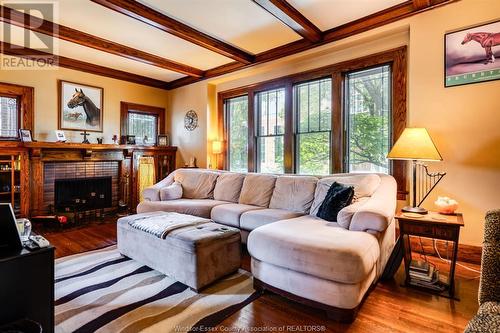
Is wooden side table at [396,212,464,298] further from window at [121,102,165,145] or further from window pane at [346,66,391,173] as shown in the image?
window at [121,102,165,145]

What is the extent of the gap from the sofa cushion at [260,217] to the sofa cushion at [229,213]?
0.28ft

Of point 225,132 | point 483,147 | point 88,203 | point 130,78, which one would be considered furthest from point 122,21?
point 483,147

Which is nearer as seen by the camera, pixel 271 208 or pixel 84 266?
pixel 84 266

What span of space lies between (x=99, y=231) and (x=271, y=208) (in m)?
2.62

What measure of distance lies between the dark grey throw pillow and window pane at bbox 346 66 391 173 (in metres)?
1.11

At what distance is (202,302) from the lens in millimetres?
1983

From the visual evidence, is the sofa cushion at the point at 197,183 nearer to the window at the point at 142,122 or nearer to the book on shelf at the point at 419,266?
the window at the point at 142,122


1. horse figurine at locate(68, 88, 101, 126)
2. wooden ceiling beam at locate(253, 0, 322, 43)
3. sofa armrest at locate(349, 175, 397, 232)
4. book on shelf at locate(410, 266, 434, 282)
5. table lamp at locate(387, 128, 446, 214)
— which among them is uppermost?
wooden ceiling beam at locate(253, 0, 322, 43)

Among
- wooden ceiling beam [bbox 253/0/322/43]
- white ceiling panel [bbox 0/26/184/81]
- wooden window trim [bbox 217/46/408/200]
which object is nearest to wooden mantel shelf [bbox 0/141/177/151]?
white ceiling panel [bbox 0/26/184/81]

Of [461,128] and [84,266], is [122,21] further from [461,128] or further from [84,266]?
[461,128]

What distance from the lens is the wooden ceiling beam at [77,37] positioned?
3123 millimetres

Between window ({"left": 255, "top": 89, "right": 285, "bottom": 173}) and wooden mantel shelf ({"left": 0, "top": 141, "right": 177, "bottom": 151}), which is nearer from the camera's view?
wooden mantel shelf ({"left": 0, "top": 141, "right": 177, "bottom": 151})

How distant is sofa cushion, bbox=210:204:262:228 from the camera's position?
3119 mm

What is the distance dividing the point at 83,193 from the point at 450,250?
5512 mm
